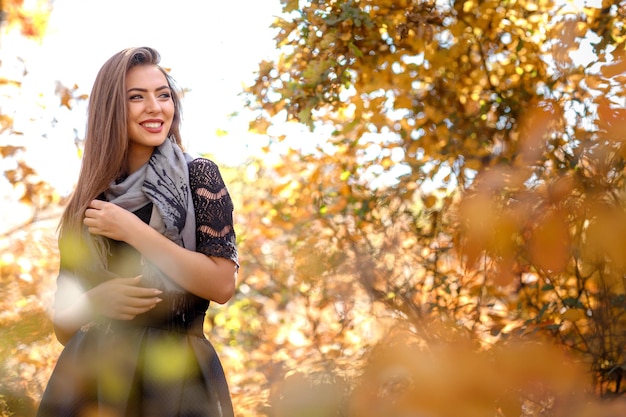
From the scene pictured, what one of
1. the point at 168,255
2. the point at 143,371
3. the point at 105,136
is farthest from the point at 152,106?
the point at 143,371

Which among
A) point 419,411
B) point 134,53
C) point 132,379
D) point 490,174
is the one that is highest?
point 490,174

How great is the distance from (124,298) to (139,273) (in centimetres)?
8

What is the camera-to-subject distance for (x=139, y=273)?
1.82 m

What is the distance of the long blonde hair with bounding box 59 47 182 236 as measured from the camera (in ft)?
6.27

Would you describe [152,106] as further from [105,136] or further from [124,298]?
[124,298]

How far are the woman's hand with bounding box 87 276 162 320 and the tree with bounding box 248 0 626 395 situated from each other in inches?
60.5

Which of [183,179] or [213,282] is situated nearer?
[213,282]

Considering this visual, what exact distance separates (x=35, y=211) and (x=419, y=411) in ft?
7.49

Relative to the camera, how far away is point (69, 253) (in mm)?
1932

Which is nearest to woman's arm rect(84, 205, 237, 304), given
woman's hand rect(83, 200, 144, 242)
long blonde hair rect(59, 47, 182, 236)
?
woman's hand rect(83, 200, 144, 242)

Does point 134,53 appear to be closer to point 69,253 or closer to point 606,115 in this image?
point 69,253

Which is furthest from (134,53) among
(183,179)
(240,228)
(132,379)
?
(240,228)

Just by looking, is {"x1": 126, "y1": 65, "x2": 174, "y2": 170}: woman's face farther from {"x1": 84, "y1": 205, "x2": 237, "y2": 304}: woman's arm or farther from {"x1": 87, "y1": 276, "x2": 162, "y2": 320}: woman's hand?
A: {"x1": 87, "y1": 276, "x2": 162, "y2": 320}: woman's hand

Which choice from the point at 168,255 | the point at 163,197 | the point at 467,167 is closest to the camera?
the point at 168,255
